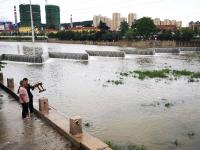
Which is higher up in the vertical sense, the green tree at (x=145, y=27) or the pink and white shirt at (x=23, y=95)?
the green tree at (x=145, y=27)

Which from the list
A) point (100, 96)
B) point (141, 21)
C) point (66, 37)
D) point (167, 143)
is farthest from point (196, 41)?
point (167, 143)

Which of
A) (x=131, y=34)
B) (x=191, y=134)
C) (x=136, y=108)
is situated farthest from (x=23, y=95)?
(x=131, y=34)

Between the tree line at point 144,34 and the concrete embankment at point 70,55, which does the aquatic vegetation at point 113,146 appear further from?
the tree line at point 144,34

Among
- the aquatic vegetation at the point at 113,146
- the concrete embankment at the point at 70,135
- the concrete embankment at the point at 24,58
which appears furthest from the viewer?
the concrete embankment at the point at 24,58

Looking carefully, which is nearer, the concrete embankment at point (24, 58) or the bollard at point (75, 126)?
the bollard at point (75, 126)

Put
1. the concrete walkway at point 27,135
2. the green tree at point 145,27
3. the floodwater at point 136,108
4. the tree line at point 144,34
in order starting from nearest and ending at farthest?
the concrete walkway at point 27,135 → the floodwater at point 136,108 → the tree line at point 144,34 → the green tree at point 145,27

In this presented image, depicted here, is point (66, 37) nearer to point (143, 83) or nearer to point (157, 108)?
point (143, 83)

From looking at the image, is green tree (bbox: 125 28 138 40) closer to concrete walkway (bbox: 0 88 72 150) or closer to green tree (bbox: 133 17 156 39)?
green tree (bbox: 133 17 156 39)

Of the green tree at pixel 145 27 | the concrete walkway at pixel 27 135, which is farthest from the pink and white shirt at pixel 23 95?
the green tree at pixel 145 27

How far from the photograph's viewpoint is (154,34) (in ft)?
338

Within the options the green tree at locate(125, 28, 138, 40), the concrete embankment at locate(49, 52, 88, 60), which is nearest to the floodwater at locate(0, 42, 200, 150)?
the concrete embankment at locate(49, 52, 88, 60)

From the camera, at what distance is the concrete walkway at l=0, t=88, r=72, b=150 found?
10422 millimetres

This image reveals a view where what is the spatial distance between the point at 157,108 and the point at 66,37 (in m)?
112

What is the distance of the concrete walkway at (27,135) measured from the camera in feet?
34.2
